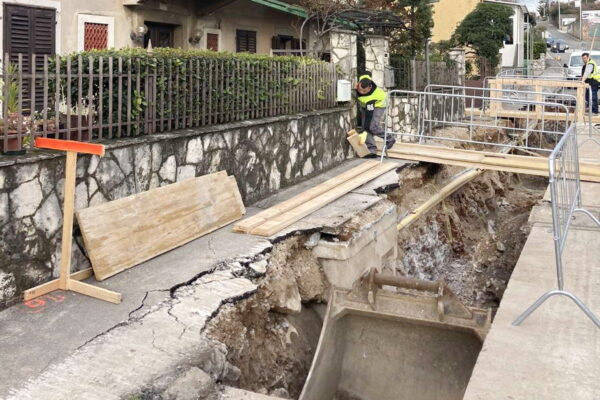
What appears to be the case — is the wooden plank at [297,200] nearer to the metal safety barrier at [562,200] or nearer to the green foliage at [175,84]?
the green foliage at [175,84]

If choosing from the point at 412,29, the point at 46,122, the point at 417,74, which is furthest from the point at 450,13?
the point at 46,122

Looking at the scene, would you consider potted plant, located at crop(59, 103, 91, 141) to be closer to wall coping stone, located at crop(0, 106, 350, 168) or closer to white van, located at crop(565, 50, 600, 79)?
wall coping stone, located at crop(0, 106, 350, 168)

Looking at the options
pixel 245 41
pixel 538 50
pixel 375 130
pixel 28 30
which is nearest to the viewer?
pixel 28 30

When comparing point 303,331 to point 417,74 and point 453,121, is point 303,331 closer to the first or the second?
point 453,121

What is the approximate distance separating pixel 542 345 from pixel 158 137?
436cm

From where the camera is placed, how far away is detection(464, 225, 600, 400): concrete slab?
4371 mm

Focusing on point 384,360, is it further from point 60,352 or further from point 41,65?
point 41,65

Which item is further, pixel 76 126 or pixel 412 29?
pixel 412 29

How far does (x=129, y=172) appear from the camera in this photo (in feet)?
21.7

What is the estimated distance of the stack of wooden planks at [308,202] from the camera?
7.37 m

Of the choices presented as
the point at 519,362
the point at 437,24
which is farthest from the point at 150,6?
the point at 437,24

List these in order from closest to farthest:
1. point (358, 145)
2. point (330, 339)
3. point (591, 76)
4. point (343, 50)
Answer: point (330, 339) → point (358, 145) → point (343, 50) → point (591, 76)

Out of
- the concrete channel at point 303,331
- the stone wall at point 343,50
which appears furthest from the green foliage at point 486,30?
the concrete channel at point 303,331

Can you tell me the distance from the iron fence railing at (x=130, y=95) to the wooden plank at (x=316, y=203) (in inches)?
59.3
